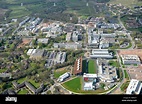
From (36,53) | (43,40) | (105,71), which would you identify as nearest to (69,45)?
(43,40)

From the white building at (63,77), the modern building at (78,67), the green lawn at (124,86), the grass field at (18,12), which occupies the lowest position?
the green lawn at (124,86)

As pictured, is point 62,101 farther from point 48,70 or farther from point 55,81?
point 48,70

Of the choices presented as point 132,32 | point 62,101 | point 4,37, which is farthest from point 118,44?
point 62,101

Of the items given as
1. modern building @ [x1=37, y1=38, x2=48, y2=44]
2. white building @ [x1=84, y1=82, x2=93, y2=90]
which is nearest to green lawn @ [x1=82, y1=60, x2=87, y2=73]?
white building @ [x1=84, y1=82, x2=93, y2=90]

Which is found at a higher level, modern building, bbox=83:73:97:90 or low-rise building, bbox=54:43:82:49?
low-rise building, bbox=54:43:82:49

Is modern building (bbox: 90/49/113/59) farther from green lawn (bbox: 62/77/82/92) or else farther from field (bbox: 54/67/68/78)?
green lawn (bbox: 62/77/82/92)

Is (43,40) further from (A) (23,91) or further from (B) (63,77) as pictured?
(A) (23,91)

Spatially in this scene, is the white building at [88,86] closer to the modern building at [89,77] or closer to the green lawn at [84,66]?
the modern building at [89,77]

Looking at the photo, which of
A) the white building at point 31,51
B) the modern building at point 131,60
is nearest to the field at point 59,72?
the white building at point 31,51
